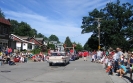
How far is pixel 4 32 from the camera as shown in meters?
47.4

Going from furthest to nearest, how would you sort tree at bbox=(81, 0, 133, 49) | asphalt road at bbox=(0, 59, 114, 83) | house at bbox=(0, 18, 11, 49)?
tree at bbox=(81, 0, 133, 49), house at bbox=(0, 18, 11, 49), asphalt road at bbox=(0, 59, 114, 83)

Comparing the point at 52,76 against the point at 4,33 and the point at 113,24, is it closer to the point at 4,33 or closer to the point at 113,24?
the point at 4,33

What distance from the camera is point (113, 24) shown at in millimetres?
64000

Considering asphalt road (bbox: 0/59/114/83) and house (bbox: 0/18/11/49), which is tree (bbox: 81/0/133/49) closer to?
house (bbox: 0/18/11/49)

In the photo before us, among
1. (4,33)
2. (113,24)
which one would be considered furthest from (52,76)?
(113,24)

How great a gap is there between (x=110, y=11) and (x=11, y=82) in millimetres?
60038

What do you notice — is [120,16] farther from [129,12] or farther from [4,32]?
[4,32]

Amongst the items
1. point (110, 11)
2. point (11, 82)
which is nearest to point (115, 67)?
point (11, 82)

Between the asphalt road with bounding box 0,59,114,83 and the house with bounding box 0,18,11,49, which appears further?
the house with bounding box 0,18,11,49

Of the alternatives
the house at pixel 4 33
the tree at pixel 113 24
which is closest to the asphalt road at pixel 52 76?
the house at pixel 4 33

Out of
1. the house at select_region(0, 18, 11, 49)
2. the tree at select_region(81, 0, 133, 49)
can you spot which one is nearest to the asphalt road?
the house at select_region(0, 18, 11, 49)

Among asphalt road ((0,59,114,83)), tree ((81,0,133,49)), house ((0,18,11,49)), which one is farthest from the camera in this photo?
tree ((81,0,133,49))

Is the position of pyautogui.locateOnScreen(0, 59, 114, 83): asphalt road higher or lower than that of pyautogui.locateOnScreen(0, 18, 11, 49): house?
lower

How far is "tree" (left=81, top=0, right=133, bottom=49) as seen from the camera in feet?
209
